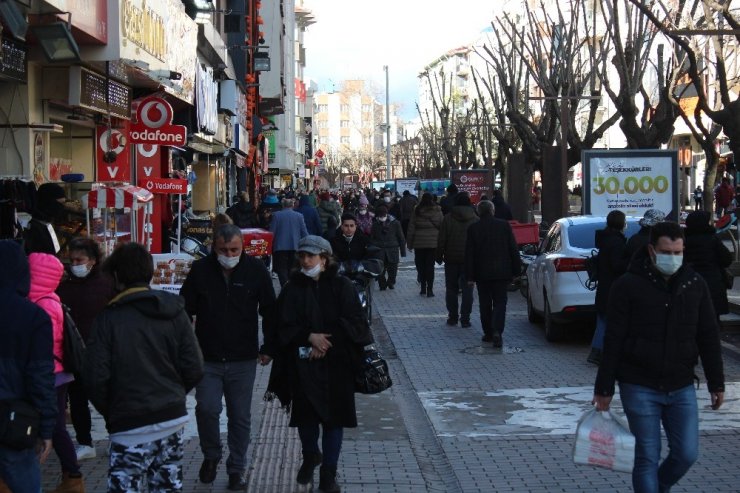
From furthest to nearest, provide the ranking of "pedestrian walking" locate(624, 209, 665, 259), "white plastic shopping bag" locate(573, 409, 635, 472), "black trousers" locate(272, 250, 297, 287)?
"black trousers" locate(272, 250, 297, 287) → "pedestrian walking" locate(624, 209, 665, 259) → "white plastic shopping bag" locate(573, 409, 635, 472)

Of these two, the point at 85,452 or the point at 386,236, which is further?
the point at 386,236

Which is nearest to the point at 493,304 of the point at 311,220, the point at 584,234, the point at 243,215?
the point at 584,234

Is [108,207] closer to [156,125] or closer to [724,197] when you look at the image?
[156,125]

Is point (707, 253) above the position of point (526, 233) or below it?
above

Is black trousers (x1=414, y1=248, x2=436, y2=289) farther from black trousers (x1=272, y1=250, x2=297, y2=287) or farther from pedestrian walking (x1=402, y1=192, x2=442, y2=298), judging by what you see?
black trousers (x1=272, y1=250, x2=297, y2=287)

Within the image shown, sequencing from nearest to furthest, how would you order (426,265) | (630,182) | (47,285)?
(47,285) < (630,182) < (426,265)

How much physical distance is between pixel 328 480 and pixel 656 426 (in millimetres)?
2058

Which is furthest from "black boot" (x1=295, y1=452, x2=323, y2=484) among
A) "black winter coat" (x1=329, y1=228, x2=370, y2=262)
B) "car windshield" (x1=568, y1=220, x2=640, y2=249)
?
"car windshield" (x1=568, y1=220, x2=640, y2=249)

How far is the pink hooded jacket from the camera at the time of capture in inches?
241

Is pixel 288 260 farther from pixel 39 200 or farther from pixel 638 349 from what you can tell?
pixel 638 349

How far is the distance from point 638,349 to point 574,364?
657 centimetres

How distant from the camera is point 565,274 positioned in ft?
44.0

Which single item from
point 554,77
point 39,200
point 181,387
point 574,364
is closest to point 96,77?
point 39,200

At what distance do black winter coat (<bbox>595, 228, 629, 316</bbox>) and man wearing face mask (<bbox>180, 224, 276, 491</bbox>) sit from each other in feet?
17.1
